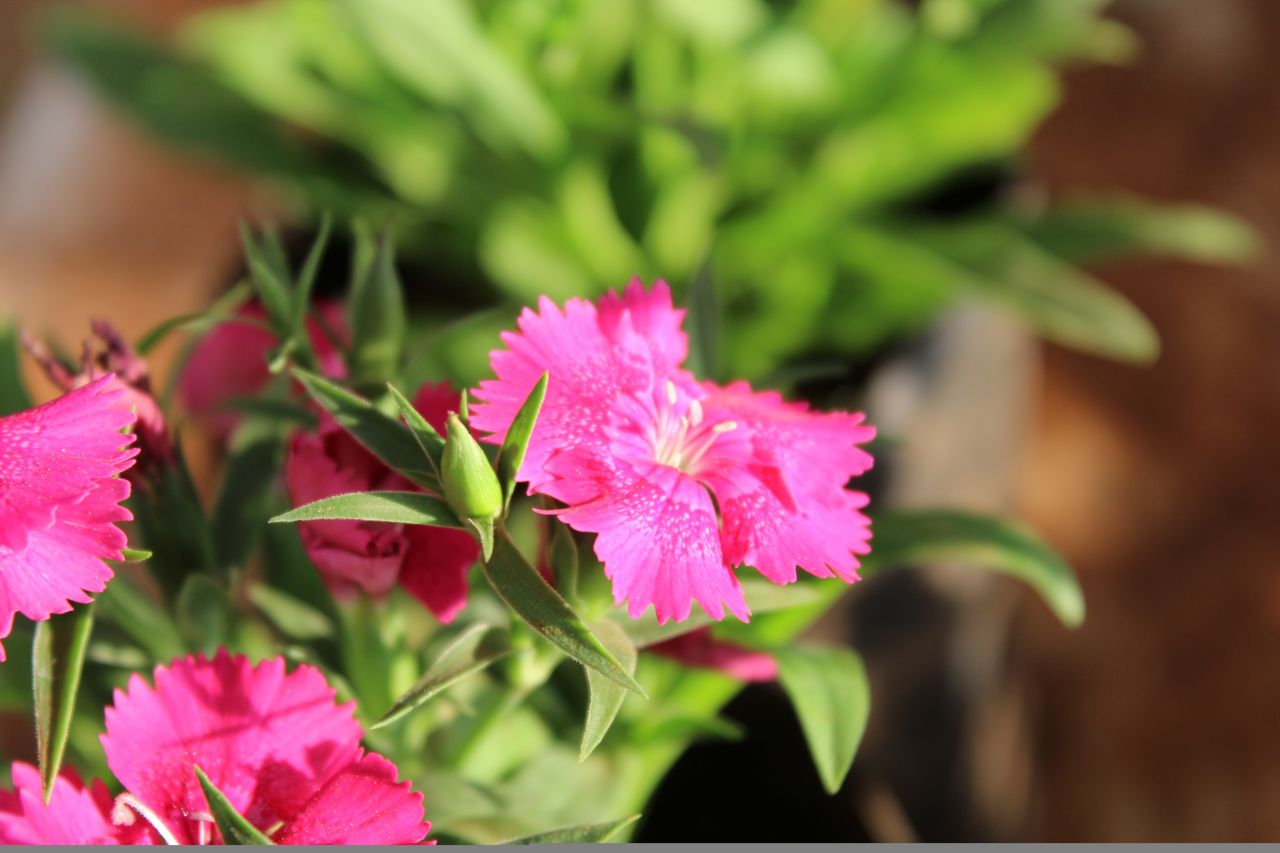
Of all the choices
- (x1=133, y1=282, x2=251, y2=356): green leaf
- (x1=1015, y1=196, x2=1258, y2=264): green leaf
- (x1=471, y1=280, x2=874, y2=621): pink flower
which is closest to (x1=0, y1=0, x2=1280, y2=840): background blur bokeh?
(x1=1015, y1=196, x2=1258, y2=264): green leaf

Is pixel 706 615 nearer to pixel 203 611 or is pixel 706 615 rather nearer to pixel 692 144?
pixel 203 611

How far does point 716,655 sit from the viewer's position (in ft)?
1.85

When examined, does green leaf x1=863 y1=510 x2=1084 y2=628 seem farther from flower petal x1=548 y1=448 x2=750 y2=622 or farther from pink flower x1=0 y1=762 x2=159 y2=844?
pink flower x1=0 y1=762 x2=159 y2=844

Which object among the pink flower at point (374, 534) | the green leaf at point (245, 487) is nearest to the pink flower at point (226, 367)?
the green leaf at point (245, 487)

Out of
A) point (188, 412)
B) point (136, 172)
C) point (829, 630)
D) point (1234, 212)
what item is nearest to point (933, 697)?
point (829, 630)

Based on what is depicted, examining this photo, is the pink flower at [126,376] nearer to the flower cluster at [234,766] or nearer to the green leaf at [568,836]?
the flower cluster at [234,766]

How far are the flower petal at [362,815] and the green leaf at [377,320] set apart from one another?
0.53 ft

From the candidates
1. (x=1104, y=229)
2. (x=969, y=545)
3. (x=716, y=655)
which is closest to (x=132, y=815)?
(x=716, y=655)

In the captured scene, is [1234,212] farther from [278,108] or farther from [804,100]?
[278,108]

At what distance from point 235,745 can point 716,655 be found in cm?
21

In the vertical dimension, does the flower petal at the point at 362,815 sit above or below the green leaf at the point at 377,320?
below

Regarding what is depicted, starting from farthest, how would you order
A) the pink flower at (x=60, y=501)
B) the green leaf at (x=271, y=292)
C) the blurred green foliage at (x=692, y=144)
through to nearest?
the blurred green foliage at (x=692, y=144) < the green leaf at (x=271, y=292) < the pink flower at (x=60, y=501)

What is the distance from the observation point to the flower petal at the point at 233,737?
0.43 meters

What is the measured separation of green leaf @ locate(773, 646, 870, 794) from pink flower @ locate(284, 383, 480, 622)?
15 cm
